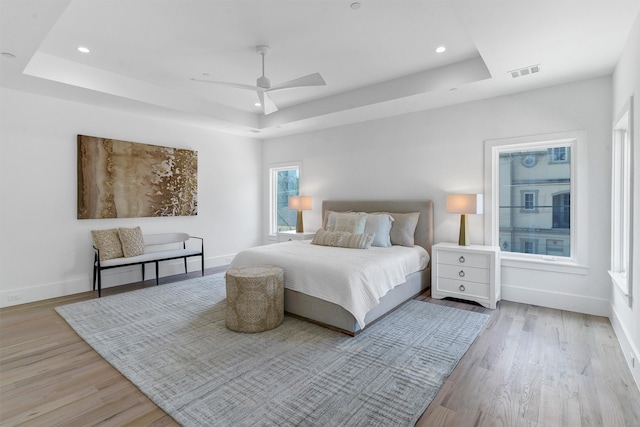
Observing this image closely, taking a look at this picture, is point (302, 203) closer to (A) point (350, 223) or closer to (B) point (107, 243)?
(A) point (350, 223)

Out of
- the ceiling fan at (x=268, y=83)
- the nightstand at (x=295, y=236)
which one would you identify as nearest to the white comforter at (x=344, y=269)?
the nightstand at (x=295, y=236)

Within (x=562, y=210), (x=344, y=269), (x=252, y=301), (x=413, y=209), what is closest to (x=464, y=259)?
(x=413, y=209)

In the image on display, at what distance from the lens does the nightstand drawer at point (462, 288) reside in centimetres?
378

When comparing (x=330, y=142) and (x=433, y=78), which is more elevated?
(x=433, y=78)

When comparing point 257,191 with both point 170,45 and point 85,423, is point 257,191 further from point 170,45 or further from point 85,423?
point 85,423

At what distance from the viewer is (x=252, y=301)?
300 cm

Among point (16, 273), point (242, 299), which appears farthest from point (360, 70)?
point (16, 273)

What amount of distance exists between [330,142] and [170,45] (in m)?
3.14

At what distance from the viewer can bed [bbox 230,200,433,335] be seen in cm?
297

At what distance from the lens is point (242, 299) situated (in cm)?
301

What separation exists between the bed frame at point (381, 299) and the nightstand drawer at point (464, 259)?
39 cm

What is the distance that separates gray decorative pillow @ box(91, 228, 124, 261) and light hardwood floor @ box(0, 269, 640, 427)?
4.13ft

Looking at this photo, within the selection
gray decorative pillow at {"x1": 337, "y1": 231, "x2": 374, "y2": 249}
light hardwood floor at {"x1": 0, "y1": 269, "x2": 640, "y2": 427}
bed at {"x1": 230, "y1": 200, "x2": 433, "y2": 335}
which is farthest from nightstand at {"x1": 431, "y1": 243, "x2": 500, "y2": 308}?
gray decorative pillow at {"x1": 337, "y1": 231, "x2": 374, "y2": 249}

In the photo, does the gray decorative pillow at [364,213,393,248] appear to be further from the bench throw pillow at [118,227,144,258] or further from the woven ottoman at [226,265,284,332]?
the bench throw pillow at [118,227,144,258]
